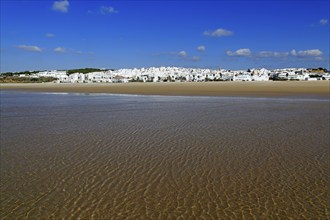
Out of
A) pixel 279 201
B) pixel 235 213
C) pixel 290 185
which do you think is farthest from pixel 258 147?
pixel 235 213

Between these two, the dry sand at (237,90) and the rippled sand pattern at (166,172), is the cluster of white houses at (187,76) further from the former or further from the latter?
the rippled sand pattern at (166,172)

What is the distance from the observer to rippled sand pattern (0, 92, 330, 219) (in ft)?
14.6

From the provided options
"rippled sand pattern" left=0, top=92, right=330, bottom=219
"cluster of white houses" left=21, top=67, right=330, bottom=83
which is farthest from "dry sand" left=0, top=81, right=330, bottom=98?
"cluster of white houses" left=21, top=67, right=330, bottom=83

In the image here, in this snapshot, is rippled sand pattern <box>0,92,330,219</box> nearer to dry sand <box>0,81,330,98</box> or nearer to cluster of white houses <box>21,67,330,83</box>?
dry sand <box>0,81,330,98</box>

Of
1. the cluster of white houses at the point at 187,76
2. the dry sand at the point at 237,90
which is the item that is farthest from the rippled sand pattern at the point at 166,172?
the cluster of white houses at the point at 187,76

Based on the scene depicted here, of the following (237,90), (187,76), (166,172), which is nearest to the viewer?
(166,172)

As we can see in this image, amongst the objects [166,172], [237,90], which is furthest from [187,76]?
[166,172]

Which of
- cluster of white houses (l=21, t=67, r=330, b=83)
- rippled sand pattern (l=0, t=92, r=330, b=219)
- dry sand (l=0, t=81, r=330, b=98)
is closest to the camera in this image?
rippled sand pattern (l=0, t=92, r=330, b=219)

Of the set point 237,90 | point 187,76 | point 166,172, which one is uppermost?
→ point 187,76

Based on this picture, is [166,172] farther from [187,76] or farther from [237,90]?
[187,76]

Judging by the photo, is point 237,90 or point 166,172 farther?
point 237,90

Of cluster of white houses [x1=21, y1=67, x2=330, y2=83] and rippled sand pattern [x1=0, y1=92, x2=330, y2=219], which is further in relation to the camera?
cluster of white houses [x1=21, y1=67, x2=330, y2=83]

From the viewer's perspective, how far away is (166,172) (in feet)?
20.0

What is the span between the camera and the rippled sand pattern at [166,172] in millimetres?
4461
